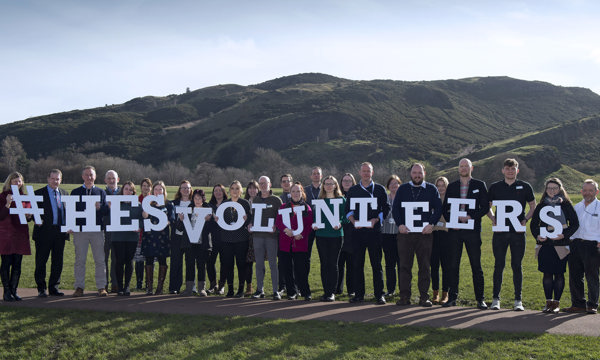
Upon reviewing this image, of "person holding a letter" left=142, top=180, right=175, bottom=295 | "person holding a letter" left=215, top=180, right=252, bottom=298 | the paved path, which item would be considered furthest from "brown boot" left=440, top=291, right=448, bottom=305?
"person holding a letter" left=142, top=180, right=175, bottom=295

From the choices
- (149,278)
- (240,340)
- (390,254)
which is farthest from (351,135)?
(240,340)

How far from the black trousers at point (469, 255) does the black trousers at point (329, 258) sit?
240cm

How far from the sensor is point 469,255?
10094 millimetres

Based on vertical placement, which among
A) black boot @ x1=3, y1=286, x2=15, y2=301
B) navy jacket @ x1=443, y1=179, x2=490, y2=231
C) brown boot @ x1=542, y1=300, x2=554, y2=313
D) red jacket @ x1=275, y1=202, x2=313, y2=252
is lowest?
brown boot @ x1=542, y1=300, x2=554, y2=313

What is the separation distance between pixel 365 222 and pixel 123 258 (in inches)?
220

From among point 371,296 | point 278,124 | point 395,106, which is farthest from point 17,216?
point 395,106

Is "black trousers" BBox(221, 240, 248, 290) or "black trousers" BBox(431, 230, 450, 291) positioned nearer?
"black trousers" BBox(431, 230, 450, 291)

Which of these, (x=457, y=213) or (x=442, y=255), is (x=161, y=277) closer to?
(x=442, y=255)

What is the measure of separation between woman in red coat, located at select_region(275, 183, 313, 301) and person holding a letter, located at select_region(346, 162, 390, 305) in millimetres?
1009

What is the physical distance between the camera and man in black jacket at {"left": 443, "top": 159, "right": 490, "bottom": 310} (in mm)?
9906

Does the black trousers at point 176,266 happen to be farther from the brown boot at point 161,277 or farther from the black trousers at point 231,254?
the black trousers at point 231,254

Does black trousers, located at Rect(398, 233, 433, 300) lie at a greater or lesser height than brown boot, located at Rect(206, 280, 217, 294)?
greater

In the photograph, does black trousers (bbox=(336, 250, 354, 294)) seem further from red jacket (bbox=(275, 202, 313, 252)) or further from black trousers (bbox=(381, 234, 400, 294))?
red jacket (bbox=(275, 202, 313, 252))

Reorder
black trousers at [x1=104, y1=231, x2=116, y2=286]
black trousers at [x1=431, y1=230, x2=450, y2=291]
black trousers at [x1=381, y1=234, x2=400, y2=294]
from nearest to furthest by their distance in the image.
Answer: black trousers at [x1=431, y1=230, x2=450, y2=291] → black trousers at [x1=381, y1=234, x2=400, y2=294] → black trousers at [x1=104, y1=231, x2=116, y2=286]
